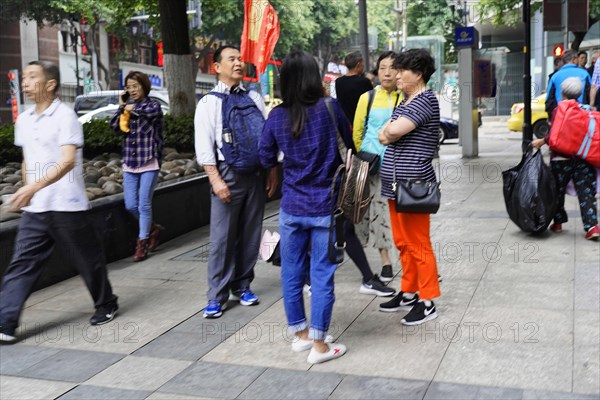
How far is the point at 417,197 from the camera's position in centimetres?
511

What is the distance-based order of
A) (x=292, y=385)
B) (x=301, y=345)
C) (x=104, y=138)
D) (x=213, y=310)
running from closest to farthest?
(x=292, y=385)
(x=301, y=345)
(x=213, y=310)
(x=104, y=138)

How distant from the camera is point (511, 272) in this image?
22.0 ft

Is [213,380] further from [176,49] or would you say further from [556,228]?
[176,49]

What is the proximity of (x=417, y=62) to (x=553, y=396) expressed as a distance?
7.39 ft

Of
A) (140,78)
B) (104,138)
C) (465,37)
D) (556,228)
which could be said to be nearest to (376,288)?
(556,228)

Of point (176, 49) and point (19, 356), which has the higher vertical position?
point (176, 49)

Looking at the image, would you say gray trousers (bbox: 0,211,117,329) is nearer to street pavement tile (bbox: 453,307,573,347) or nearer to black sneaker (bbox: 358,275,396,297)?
black sneaker (bbox: 358,275,396,297)

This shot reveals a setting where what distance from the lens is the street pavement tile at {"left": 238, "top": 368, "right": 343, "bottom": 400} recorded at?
13.7 ft

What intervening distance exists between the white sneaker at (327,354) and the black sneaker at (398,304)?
98 centimetres

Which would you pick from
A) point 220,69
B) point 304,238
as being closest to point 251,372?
point 304,238

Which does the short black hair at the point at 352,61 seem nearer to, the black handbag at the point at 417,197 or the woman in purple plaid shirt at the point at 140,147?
the woman in purple plaid shirt at the point at 140,147

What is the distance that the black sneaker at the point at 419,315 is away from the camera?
17.5ft

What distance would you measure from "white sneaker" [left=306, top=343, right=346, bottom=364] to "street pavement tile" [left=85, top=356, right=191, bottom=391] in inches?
28.8

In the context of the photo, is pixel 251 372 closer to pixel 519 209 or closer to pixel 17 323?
pixel 17 323
